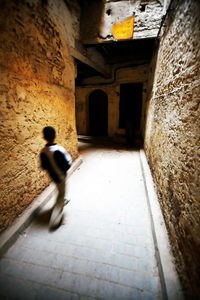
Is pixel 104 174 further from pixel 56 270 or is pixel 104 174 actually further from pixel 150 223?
pixel 56 270

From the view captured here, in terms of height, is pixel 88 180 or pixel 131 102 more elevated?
pixel 131 102

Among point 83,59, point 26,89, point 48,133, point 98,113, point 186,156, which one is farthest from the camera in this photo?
point 98,113

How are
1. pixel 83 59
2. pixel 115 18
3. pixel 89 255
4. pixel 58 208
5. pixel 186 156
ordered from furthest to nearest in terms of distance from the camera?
pixel 83 59 → pixel 115 18 → pixel 58 208 → pixel 89 255 → pixel 186 156

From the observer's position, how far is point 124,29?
4.35 m

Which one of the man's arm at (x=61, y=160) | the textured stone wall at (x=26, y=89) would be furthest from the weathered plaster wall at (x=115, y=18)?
the man's arm at (x=61, y=160)

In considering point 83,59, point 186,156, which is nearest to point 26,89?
point 186,156

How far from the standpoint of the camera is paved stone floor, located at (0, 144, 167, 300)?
1582 millimetres

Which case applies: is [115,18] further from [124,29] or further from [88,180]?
[88,180]

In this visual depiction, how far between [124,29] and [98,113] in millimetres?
5573

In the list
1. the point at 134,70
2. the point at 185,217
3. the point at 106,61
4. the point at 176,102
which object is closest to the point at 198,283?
the point at 185,217

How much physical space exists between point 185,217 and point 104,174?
2894mm

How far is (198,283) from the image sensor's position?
124 cm

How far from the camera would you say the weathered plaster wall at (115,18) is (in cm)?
410

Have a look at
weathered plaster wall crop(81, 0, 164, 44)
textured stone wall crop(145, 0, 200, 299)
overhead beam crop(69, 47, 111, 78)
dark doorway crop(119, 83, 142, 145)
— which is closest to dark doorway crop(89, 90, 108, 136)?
dark doorway crop(119, 83, 142, 145)
